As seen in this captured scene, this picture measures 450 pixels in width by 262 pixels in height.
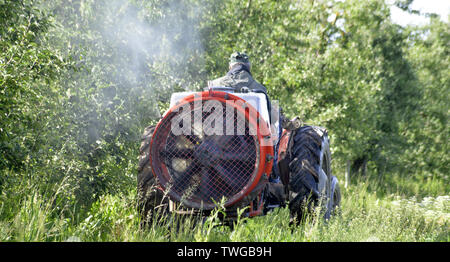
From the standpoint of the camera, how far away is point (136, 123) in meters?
6.96

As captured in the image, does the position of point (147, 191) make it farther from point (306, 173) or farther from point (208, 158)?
point (306, 173)

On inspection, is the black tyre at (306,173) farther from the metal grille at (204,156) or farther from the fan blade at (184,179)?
the fan blade at (184,179)

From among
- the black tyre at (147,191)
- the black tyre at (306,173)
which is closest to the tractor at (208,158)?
the black tyre at (147,191)

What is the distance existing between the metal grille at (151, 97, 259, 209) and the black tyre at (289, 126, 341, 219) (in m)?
0.96

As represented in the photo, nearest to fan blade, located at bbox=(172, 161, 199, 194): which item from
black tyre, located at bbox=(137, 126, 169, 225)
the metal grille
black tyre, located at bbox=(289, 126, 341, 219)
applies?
the metal grille

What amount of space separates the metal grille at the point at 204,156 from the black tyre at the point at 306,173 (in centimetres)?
96

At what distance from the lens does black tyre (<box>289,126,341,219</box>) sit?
486cm

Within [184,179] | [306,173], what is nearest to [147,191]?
[184,179]

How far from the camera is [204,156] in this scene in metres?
4.01

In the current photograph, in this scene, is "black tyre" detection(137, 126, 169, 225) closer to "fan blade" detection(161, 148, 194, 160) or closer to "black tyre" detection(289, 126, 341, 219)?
"fan blade" detection(161, 148, 194, 160)

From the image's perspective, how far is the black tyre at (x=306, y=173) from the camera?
486 cm

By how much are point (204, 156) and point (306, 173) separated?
1.36 m
